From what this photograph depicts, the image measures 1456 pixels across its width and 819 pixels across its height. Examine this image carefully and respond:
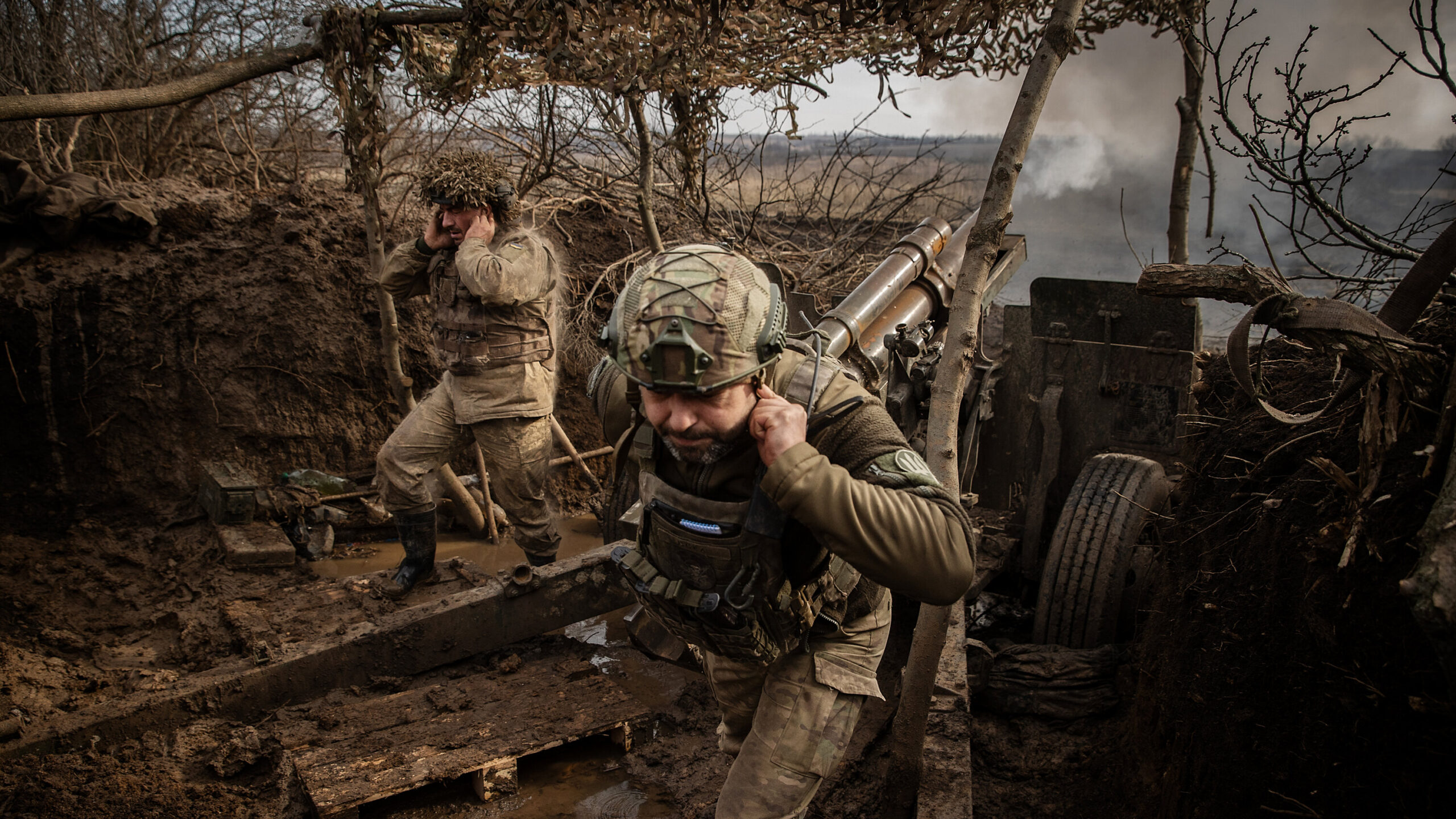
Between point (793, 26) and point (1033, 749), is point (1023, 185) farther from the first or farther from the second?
point (1033, 749)

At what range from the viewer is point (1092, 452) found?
4.62m

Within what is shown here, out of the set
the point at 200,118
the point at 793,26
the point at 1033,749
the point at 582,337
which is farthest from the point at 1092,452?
the point at 200,118

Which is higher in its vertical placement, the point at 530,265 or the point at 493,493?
the point at 530,265

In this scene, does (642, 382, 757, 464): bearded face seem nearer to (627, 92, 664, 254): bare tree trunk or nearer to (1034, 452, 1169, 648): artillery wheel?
(1034, 452, 1169, 648): artillery wheel

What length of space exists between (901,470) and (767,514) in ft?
1.02

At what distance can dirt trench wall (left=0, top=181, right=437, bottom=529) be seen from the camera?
5.21 meters

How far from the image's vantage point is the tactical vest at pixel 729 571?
205 centimetres

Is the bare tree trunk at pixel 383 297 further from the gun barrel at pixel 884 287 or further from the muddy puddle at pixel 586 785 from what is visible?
the gun barrel at pixel 884 287

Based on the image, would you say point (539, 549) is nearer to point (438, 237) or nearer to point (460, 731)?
point (460, 731)

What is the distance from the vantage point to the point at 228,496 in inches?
202

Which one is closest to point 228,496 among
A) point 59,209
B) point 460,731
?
point 59,209

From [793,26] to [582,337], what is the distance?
2892 millimetres

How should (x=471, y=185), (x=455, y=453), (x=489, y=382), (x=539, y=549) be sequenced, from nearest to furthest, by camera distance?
(x=471, y=185), (x=489, y=382), (x=455, y=453), (x=539, y=549)

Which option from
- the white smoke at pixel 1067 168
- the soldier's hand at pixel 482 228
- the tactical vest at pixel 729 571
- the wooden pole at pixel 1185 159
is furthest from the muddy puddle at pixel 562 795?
the white smoke at pixel 1067 168
